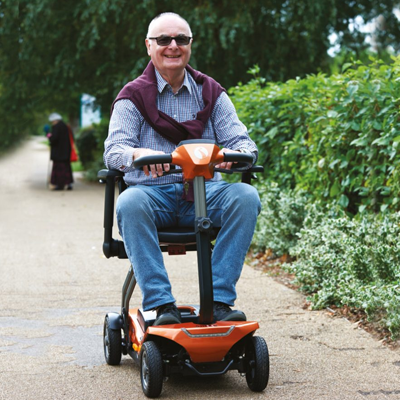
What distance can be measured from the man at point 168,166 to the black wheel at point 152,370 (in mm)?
131

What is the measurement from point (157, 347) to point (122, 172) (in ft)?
2.89

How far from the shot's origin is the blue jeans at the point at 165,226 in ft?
10.9

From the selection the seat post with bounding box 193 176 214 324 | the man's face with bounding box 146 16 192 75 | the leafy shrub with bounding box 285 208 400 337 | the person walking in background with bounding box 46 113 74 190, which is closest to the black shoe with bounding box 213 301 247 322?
the seat post with bounding box 193 176 214 324

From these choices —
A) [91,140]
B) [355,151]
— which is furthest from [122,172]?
[91,140]

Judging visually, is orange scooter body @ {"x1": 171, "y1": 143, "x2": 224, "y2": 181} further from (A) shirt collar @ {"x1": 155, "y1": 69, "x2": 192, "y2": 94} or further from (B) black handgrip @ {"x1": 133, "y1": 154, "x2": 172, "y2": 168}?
(A) shirt collar @ {"x1": 155, "y1": 69, "x2": 192, "y2": 94}

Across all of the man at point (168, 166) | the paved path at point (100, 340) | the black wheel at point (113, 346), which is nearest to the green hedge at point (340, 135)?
the paved path at point (100, 340)

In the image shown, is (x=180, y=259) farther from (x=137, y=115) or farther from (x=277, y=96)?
(x=137, y=115)

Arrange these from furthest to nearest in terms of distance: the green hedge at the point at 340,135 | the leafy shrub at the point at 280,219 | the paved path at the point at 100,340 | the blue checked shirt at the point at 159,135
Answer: the leafy shrub at the point at 280,219 < the green hedge at the point at 340,135 < the blue checked shirt at the point at 159,135 < the paved path at the point at 100,340

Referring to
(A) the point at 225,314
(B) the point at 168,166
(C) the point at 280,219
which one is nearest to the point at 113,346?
(A) the point at 225,314

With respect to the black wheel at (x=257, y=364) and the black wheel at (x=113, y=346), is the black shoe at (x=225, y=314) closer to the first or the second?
the black wheel at (x=257, y=364)

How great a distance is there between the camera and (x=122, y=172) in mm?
3551

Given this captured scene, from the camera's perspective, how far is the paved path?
10.9 ft

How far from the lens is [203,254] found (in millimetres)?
3170

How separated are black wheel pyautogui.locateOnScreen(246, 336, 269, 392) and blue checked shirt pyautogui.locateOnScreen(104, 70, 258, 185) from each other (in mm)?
→ 920
